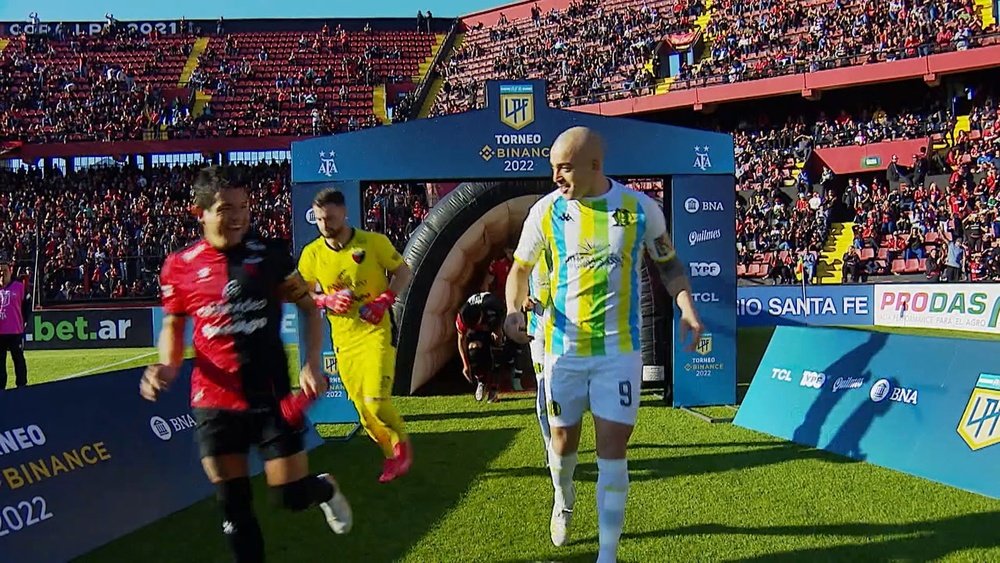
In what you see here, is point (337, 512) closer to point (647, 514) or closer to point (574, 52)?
point (647, 514)

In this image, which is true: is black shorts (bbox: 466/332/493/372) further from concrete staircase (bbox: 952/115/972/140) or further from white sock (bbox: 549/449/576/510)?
concrete staircase (bbox: 952/115/972/140)

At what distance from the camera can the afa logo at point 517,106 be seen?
30.9ft

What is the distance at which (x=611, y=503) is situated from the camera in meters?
4.23

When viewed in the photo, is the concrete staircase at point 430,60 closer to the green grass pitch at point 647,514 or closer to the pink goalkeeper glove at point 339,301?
the green grass pitch at point 647,514

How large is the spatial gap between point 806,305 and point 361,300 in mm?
16253

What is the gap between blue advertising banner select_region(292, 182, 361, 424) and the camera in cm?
908

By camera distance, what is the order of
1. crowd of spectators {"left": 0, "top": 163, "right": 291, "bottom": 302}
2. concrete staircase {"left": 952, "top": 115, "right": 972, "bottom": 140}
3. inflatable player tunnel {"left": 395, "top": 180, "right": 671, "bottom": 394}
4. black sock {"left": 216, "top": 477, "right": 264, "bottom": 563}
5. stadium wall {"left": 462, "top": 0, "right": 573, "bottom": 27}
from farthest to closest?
stadium wall {"left": 462, "top": 0, "right": 573, "bottom": 27} < concrete staircase {"left": 952, "top": 115, "right": 972, "bottom": 140} < crowd of spectators {"left": 0, "top": 163, "right": 291, "bottom": 302} < inflatable player tunnel {"left": 395, "top": 180, "right": 671, "bottom": 394} < black sock {"left": 216, "top": 477, "right": 264, "bottom": 563}

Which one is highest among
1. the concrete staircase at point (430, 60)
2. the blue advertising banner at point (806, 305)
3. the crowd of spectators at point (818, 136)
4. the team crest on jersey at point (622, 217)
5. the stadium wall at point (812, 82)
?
the concrete staircase at point (430, 60)

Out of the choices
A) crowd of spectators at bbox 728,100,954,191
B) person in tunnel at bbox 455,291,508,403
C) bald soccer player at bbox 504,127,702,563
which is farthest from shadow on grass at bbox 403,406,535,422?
crowd of spectators at bbox 728,100,954,191

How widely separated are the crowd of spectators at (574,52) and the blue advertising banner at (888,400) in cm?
2675

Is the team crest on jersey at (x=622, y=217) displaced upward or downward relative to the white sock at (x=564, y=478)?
upward

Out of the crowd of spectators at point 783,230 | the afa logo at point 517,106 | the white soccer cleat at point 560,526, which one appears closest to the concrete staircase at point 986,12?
the crowd of spectators at point 783,230

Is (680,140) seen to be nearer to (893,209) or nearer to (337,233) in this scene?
(337,233)

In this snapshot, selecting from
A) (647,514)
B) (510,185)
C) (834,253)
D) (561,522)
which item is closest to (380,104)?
(834,253)
